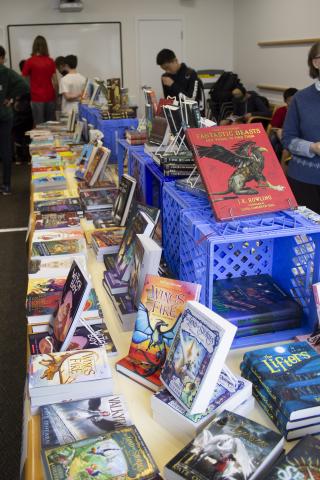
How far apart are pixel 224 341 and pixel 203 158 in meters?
0.60

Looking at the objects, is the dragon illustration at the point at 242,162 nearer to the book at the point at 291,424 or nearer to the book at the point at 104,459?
the book at the point at 291,424

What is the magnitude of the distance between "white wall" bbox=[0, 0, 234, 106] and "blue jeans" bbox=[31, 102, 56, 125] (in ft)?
5.43

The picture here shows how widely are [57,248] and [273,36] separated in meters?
6.86

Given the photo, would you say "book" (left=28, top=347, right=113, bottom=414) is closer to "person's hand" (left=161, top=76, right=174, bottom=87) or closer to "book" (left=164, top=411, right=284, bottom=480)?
"book" (left=164, top=411, right=284, bottom=480)

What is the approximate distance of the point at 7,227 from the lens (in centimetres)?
505

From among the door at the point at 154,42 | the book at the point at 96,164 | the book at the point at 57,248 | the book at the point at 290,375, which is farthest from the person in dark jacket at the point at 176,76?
the book at the point at 290,375

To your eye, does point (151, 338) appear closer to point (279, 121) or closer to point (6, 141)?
point (6, 141)

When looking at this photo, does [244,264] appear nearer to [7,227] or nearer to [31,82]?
[7,227]

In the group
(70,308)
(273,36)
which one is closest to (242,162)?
(70,308)

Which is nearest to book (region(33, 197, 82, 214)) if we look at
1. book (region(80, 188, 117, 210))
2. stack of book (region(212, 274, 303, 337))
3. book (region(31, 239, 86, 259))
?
book (region(80, 188, 117, 210))

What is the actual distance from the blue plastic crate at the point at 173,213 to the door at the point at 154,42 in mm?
7539

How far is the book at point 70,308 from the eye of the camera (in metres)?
1.33

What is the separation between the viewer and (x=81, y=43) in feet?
29.1

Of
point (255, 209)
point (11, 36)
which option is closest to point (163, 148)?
point (255, 209)
